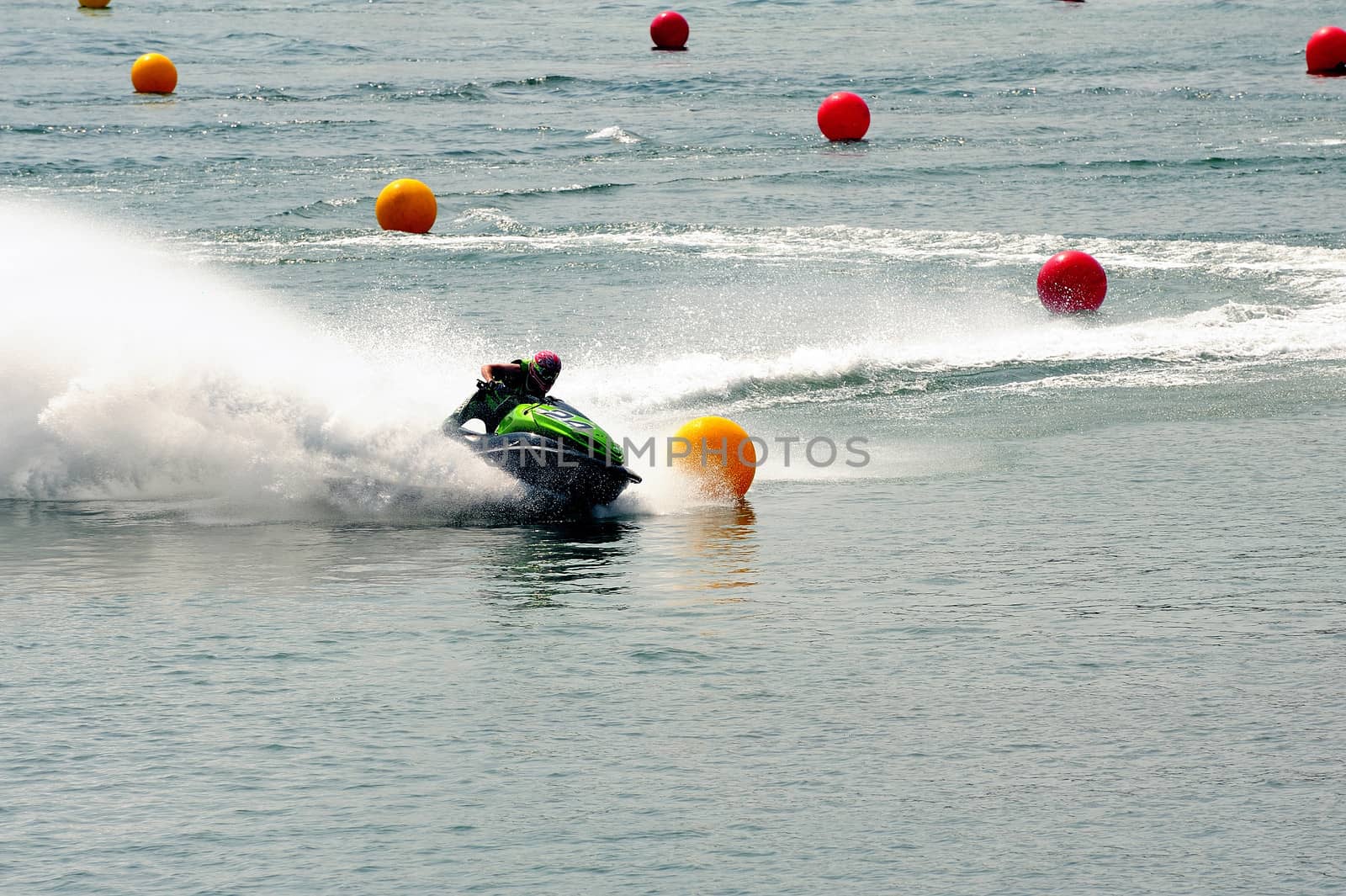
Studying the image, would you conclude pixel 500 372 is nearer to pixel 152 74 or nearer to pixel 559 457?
pixel 559 457

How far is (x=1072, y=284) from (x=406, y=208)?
10.5 m

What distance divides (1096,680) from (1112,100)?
3415 cm

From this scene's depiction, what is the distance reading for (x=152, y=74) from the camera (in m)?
42.0

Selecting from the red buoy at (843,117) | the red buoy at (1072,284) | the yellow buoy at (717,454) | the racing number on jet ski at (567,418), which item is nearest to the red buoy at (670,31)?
the red buoy at (843,117)

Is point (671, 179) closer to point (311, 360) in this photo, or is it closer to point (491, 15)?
point (311, 360)

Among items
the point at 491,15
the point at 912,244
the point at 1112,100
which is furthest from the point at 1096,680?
the point at 491,15

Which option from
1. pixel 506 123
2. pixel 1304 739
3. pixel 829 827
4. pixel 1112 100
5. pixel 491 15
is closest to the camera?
pixel 829 827

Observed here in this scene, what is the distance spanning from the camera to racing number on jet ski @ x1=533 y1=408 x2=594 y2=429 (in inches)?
548

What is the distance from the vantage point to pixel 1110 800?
8.51 meters

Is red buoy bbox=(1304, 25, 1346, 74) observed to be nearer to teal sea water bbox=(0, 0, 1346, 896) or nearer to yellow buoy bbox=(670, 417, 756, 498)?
teal sea water bbox=(0, 0, 1346, 896)

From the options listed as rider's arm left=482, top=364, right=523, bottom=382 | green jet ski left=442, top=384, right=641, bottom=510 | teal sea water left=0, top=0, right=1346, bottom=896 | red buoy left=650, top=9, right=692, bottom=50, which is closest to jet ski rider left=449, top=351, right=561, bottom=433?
rider's arm left=482, top=364, right=523, bottom=382

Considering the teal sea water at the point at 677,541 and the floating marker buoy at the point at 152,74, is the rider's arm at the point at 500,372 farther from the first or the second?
the floating marker buoy at the point at 152,74

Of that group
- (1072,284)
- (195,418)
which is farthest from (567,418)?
(1072,284)

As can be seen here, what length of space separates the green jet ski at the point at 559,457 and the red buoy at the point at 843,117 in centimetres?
2313
